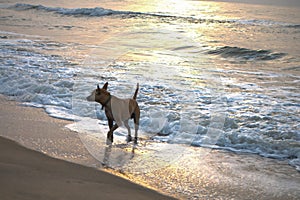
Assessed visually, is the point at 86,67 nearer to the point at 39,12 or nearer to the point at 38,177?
the point at 38,177

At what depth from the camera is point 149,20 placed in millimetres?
33688

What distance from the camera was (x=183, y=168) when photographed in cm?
537

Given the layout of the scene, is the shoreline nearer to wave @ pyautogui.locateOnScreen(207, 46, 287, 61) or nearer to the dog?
the dog

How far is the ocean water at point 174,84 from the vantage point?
22.5ft

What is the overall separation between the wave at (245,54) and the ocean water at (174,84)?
0.14 ft

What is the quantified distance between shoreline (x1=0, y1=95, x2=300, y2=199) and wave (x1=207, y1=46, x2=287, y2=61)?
1167 cm

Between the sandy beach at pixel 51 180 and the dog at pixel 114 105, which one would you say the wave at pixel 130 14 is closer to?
the dog at pixel 114 105

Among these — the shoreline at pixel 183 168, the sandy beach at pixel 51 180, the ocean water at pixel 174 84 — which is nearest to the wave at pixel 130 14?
the ocean water at pixel 174 84

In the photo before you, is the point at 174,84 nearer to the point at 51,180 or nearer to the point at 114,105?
the point at 114,105

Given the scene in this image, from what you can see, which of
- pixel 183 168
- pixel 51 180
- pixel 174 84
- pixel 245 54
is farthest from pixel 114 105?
pixel 245 54

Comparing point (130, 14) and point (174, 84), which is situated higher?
point (130, 14)

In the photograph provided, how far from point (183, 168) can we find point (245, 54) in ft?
43.8

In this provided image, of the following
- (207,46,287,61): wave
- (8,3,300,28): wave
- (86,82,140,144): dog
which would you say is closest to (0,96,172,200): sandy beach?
(86,82,140,144): dog

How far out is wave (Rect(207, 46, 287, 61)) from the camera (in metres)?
17.2
